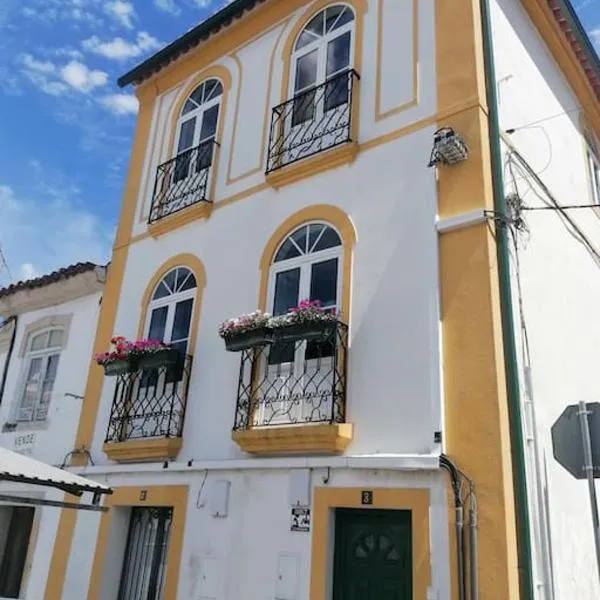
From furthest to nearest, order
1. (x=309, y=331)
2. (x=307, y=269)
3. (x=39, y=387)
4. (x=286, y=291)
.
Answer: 1. (x=39, y=387)
2. (x=286, y=291)
3. (x=307, y=269)
4. (x=309, y=331)

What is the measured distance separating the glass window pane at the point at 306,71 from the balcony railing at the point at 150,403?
14.5 feet

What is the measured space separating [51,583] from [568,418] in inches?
311

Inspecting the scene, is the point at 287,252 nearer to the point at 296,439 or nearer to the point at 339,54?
the point at 296,439

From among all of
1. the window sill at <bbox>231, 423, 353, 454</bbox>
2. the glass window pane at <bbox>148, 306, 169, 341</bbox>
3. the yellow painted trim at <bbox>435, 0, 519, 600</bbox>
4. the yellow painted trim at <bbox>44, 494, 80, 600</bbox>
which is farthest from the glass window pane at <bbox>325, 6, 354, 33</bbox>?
the yellow painted trim at <bbox>44, 494, 80, 600</bbox>

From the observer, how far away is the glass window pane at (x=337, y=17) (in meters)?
9.61

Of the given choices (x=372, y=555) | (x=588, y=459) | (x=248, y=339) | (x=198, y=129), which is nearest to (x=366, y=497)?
(x=372, y=555)

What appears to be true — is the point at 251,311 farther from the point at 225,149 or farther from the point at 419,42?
the point at 419,42

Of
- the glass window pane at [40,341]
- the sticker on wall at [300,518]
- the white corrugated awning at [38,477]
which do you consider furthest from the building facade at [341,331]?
the white corrugated awning at [38,477]

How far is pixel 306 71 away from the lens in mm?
9914

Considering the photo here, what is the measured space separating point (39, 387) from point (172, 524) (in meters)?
4.95

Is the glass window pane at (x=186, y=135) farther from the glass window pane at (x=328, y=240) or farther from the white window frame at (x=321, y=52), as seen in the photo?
the glass window pane at (x=328, y=240)

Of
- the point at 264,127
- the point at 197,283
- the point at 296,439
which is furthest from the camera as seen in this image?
the point at 264,127

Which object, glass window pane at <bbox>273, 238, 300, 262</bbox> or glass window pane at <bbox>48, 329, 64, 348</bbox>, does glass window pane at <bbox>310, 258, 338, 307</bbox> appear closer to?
glass window pane at <bbox>273, 238, 300, 262</bbox>

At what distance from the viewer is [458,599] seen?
5.80 meters
